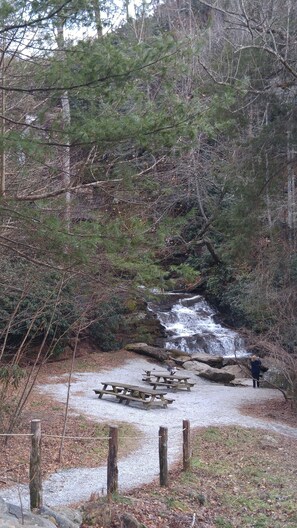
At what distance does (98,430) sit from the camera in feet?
43.9

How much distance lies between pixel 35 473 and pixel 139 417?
7976mm

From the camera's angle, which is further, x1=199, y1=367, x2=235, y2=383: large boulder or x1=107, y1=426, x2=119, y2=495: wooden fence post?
x1=199, y1=367, x2=235, y2=383: large boulder

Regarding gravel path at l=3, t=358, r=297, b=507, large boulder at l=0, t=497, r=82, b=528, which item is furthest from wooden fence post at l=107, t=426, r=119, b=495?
large boulder at l=0, t=497, r=82, b=528

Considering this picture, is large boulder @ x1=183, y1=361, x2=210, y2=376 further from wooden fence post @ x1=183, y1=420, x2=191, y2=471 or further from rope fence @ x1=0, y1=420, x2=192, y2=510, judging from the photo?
rope fence @ x1=0, y1=420, x2=192, y2=510

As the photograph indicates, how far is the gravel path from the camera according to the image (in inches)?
367

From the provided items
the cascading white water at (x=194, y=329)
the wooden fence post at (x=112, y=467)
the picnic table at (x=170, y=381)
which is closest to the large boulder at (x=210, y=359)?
the cascading white water at (x=194, y=329)

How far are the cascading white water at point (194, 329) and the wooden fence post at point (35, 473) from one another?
1952cm

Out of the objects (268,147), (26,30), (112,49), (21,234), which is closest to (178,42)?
(112,49)

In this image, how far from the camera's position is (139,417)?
51.2 feet

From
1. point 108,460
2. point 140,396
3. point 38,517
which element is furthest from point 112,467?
point 140,396

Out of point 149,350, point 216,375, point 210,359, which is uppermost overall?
point 149,350

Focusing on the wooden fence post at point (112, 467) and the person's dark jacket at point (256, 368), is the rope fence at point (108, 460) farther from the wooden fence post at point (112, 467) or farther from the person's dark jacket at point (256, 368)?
the person's dark jacket at point (256, 368)

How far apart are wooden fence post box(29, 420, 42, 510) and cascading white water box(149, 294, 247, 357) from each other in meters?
19.5

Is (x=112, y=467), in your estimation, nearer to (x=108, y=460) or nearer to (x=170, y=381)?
(x=108, y=460)
